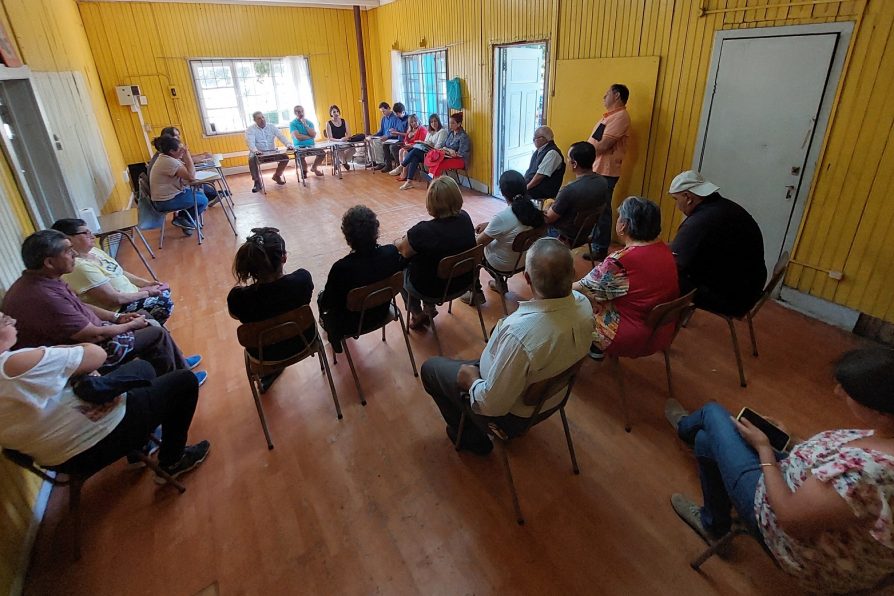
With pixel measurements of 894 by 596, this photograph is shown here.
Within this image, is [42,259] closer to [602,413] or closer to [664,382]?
[602,413]

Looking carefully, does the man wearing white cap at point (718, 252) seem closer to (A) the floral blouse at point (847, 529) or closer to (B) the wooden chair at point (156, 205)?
(A) the floral blouse at point (847, 529)

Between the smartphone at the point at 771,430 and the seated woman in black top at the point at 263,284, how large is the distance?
2052 mm

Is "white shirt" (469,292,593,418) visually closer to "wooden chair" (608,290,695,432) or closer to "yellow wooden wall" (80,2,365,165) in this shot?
"wooden chair" (608,290,695,432)

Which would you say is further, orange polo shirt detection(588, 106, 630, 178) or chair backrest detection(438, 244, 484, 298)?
orange polo shirt detection(588, 106, 630, 178)

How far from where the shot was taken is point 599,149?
175 inches

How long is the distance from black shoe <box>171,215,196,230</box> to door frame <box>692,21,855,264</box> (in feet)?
19.7

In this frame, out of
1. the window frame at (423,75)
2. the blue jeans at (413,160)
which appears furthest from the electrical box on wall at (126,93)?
the blue jeans at (413,160)

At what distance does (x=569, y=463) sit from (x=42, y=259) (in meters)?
2.79

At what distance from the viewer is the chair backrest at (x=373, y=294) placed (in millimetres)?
2436

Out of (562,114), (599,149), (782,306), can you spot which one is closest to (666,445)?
(782,306)

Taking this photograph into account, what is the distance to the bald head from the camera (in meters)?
1.63

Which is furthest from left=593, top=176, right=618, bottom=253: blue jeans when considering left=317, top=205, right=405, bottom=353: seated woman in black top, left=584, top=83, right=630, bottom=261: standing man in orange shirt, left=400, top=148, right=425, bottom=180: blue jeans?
left=400, top=148, right=425, bottom=180: blue jeans

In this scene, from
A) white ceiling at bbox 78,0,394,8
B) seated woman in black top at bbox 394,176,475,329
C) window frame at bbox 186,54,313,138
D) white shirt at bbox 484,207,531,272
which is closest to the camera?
seated woman in black top at bbox 394,176,475,329

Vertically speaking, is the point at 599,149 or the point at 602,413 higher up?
the point at 599,149
